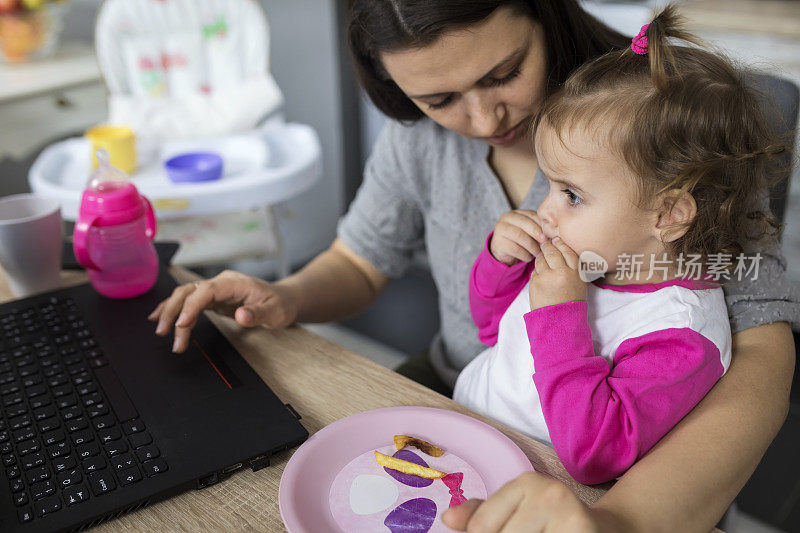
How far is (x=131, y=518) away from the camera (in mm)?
642

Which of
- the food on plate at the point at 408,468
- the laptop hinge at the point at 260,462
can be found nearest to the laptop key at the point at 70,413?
the laptop hinge at the point at 260,462

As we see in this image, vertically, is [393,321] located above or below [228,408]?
below

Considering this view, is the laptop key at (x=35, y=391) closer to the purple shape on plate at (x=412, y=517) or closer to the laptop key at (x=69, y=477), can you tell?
the laptop key at (x=69, y=477)

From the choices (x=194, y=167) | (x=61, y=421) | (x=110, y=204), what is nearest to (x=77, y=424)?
(x=61, y=421)

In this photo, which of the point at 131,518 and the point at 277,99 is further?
the point at 277,99

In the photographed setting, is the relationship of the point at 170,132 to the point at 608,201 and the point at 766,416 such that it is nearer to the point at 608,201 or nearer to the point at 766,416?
the point at 608,201

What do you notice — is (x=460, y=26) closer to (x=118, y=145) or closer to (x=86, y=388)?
(x=86, y=388)

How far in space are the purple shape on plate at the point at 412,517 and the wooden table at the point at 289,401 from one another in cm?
10

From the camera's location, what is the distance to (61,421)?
29.3 inches

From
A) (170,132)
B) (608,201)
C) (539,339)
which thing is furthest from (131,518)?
(170,132)

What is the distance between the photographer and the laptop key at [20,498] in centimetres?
63

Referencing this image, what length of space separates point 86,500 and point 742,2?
214 centimetres

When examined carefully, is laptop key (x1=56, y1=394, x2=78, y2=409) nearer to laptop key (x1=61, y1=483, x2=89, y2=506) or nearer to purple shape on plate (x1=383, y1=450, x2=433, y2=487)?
laptop key (x1=61, y1=483, x2=89, y2=506)

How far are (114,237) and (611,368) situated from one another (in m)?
0.68
